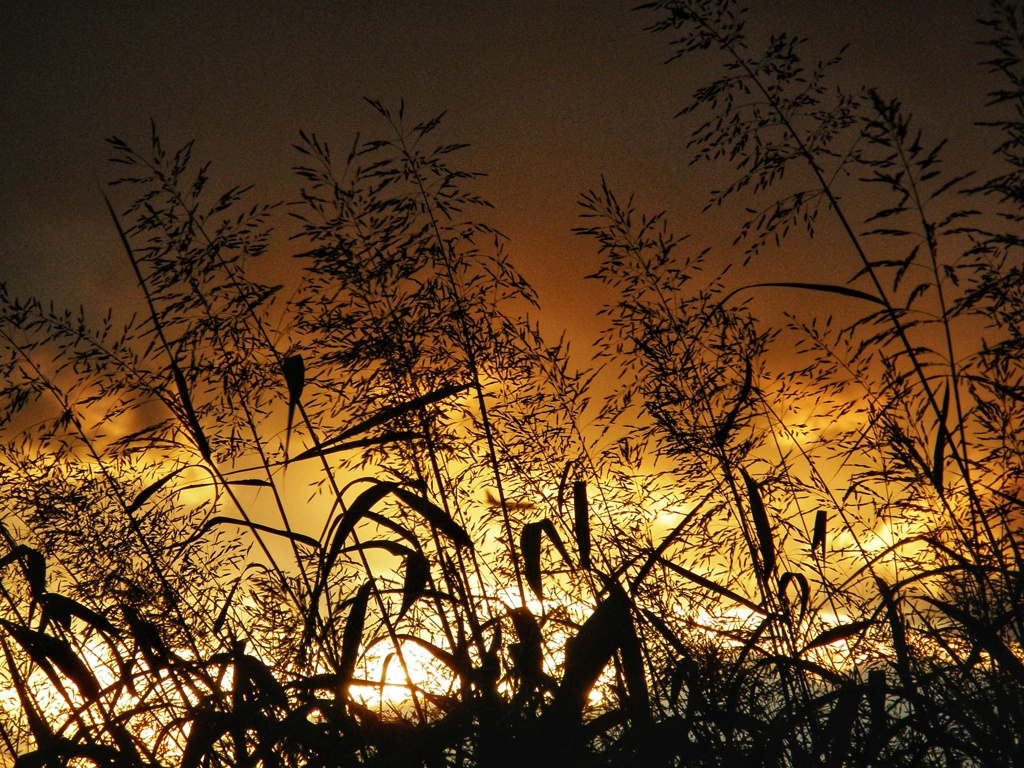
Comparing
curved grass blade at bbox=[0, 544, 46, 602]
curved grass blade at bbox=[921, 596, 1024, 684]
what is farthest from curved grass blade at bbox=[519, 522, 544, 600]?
curved grass blade at bbox=[0, 544, 46, 602]

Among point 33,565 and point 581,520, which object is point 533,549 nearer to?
point 581,520

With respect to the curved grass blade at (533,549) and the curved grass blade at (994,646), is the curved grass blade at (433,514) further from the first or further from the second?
the curved grass blade at (994,646)

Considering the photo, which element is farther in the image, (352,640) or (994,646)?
(352,640)

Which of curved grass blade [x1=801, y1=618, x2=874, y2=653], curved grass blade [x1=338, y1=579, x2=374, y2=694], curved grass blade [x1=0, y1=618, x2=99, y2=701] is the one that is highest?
curved grass blade [x1=801, y1=618, x2=874, y2=653]

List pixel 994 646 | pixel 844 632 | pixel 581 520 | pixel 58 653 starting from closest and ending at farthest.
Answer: pixel 994 646 → pixel 844 632 → pixel 58 653 → pixel 581 520

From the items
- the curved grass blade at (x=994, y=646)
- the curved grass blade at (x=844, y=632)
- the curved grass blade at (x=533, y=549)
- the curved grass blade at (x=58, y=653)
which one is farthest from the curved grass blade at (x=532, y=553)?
the curved grass blade at (x=58, y=653)

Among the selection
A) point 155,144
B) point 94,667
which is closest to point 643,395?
point 155,144

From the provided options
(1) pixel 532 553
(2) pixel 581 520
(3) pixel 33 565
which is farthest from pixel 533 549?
(3) pixel 33 565

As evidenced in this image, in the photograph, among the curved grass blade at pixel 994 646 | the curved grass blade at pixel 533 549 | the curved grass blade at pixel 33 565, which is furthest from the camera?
the curved grass blade at pixel 33 565

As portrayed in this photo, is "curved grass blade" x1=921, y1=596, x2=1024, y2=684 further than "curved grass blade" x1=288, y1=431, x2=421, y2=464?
No

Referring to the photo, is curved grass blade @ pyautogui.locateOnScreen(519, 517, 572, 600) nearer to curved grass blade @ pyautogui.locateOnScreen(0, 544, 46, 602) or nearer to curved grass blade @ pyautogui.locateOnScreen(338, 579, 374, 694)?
curved grass blade @ pyautogui.locateOnScreen(338, 579, 374, 694)

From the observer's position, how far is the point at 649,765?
1523 mm

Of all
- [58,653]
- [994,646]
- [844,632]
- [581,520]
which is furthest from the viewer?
[581,520]

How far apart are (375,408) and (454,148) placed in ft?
2.93
